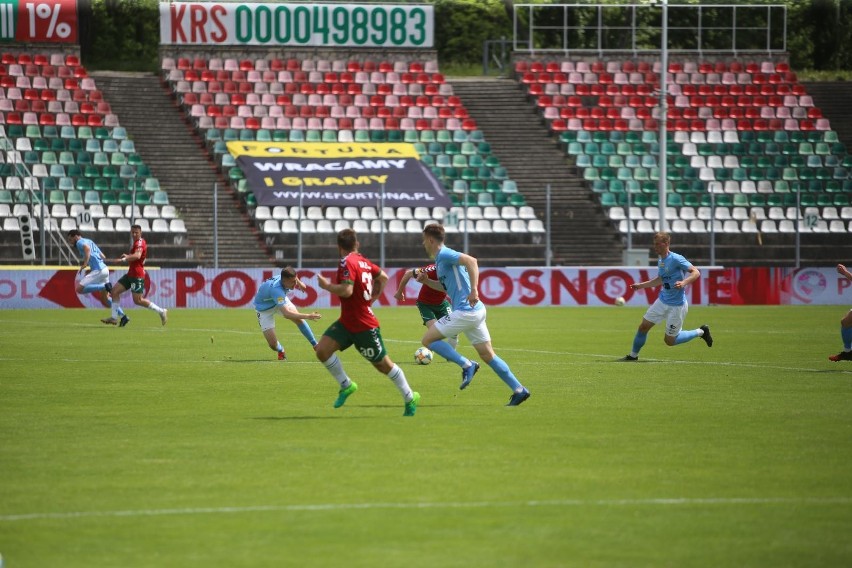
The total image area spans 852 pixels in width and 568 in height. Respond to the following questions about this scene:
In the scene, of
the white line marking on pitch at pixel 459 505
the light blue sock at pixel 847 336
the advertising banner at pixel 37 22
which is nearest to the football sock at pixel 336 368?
the white line marking on pitch at pixel 459 505

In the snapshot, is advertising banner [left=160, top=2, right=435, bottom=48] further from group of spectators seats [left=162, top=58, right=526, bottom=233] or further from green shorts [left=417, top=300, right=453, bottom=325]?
green shorts [left=417, top=300, right=453, bottom=325]

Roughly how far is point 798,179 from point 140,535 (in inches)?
1805

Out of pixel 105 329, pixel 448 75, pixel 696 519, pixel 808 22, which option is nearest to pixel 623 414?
pixel 696 519

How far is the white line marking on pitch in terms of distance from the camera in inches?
344

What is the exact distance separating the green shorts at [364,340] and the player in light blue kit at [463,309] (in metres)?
1.17

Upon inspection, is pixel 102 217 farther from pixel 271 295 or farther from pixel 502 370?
pixel 502 370

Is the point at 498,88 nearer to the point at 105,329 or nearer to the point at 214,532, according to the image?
the point at 105,329

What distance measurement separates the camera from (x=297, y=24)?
5372 cm

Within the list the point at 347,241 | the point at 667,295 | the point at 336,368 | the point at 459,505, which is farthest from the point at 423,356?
the point at 459,505

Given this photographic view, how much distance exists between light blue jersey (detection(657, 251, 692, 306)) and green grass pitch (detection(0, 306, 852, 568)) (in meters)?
1.04

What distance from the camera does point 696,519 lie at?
868cm

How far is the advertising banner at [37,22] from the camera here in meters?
50.6

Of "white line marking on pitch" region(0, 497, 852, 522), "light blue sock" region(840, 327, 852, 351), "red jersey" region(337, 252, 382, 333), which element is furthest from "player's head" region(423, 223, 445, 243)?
"light blue sock" region(840, 327, 852, 351)

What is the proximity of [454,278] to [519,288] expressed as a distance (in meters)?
25.5
